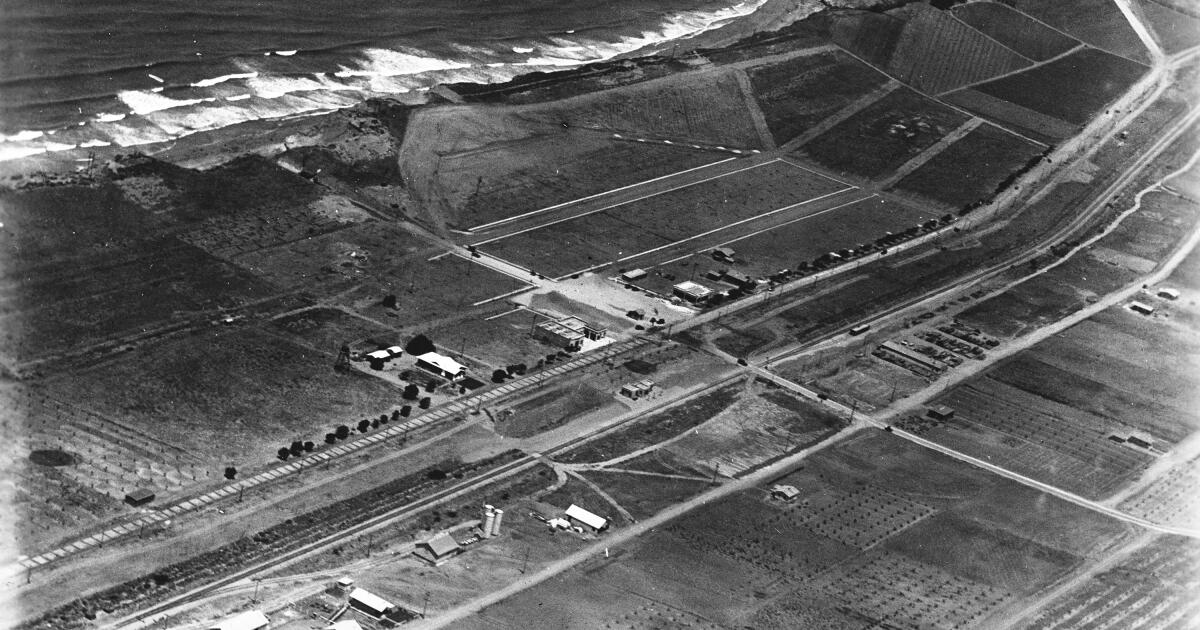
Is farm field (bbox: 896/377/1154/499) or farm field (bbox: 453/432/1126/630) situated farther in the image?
farm field (bbox: 896/377/1154/499)

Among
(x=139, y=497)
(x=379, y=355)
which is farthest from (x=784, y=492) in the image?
(x=139, y=497)

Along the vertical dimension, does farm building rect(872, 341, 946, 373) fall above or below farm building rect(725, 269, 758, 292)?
below

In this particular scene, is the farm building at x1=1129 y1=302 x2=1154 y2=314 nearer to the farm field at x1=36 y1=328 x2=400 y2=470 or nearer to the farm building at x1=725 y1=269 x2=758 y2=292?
the farm building at x1=725 y1=269 x2=758 y2=292

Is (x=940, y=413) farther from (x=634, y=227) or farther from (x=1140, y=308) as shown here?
(x=634, y=227)

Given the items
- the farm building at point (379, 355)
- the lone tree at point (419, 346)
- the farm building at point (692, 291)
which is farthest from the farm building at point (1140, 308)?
the farm building at point (379, 355)

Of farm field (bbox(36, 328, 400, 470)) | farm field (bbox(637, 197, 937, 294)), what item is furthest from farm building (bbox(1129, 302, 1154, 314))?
farm field (bbox(36, 328, 400, 470))

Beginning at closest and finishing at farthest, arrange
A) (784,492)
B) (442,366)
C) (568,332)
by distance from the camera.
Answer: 1. (784,492)
2. (442,366)
3. (568,332)
